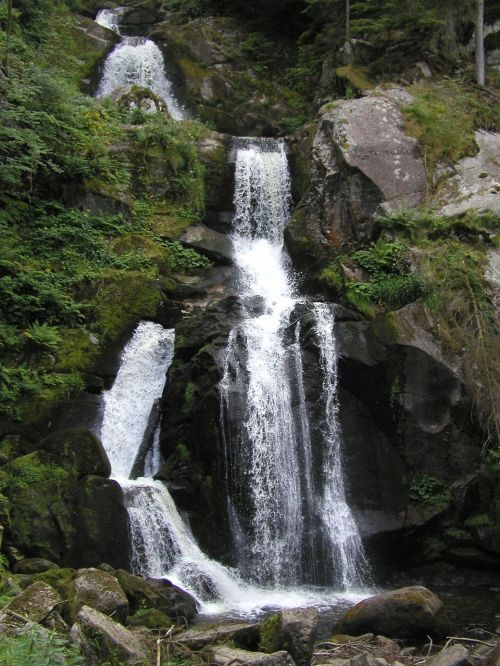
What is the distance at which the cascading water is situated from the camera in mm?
23516

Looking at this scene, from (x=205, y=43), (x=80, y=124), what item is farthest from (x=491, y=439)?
(x=205, y=43)

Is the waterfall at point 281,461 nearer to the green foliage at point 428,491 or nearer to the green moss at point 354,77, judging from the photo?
the green foliage at point 428,491

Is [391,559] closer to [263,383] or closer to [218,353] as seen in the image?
[263,383]

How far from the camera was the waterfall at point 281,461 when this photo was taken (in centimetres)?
1157

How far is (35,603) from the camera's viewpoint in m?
6.76

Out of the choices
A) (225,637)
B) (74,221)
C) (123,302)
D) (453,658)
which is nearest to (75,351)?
(123,302)

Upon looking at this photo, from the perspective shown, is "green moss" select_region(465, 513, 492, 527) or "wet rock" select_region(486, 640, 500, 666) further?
"green moss" select_region(465, 513, 492, 527)

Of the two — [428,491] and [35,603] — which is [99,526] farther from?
[428,491]

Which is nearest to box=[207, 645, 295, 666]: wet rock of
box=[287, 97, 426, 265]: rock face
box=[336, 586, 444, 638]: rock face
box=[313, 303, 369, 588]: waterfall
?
box=[336, 586, 444, 638]: rock face

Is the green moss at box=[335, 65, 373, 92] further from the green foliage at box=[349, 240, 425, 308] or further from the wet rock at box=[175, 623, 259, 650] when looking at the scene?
the wet rock at box=[175, 623, 259, 650]

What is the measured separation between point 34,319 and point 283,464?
233 inches

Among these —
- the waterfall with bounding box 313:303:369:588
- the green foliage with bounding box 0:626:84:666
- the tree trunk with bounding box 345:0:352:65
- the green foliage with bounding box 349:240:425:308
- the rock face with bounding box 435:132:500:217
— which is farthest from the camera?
the tree trunk with bounding box 345:0:352:65

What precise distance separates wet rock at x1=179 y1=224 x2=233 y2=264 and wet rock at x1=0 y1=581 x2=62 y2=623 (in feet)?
36.0

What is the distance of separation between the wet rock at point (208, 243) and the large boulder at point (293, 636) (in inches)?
427
